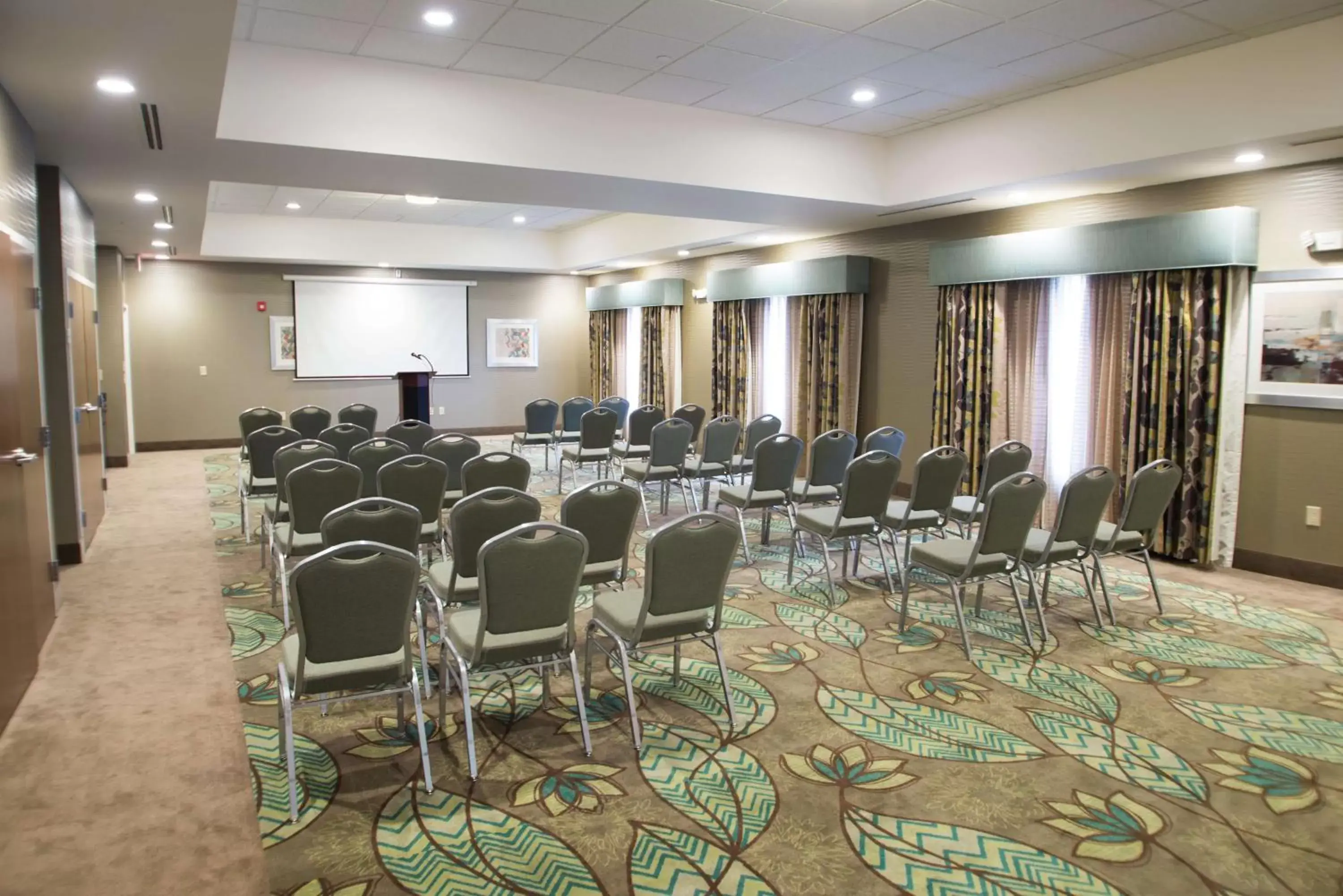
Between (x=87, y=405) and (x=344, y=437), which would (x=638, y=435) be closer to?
(x=344, y=437)

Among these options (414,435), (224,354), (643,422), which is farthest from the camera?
(224,354)

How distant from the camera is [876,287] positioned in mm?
9078

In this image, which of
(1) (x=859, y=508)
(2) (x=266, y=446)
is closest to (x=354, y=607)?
(1) (x=859, y=508)

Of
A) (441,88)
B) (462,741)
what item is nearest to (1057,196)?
(441,88)

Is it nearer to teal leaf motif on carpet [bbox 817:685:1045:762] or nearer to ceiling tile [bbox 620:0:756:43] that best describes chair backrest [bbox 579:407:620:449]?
ceiling tile [bbox 620:0:756:43]

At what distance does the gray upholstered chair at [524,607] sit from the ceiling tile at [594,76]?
12.5 feet

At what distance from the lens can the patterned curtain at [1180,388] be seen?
6082 mm

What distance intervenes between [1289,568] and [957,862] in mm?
4746

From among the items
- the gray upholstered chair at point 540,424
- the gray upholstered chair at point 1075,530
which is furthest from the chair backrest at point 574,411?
the gray upholstered chair at point 1075,530

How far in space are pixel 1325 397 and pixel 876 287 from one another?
4.30 metres

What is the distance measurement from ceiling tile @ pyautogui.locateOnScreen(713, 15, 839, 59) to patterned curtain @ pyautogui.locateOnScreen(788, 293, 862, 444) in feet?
13.3

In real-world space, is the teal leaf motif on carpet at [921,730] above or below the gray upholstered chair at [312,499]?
Answer: below

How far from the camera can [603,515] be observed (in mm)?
3998

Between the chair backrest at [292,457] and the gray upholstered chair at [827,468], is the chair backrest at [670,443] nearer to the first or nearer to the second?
the gray upholstered chair at [827,468]
